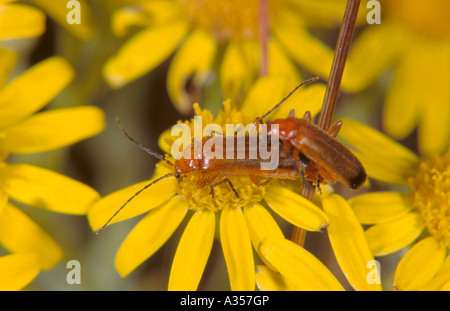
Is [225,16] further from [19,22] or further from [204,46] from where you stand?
[19,22]

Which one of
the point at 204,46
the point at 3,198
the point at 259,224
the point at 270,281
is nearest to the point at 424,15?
the point at 204,46

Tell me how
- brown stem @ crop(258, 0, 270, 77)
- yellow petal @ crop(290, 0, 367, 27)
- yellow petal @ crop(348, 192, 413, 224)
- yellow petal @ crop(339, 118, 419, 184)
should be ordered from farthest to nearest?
yellow petal @ crop(290, 0, 367, 27) → brown stem @ crop(258, 0, 270, 77) → yellow petal @ crop(339, 118, 419, 184) → yellow petal @ crop(348, 192, 413, 224)

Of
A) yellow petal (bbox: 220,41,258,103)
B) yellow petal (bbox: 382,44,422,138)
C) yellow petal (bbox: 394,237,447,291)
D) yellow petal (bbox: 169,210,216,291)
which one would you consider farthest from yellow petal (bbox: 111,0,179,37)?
yellow petal (bbox: 394,237,447,291)

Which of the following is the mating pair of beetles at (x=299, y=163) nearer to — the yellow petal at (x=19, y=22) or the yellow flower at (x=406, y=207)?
the yellow flower at (x=406, y=207)

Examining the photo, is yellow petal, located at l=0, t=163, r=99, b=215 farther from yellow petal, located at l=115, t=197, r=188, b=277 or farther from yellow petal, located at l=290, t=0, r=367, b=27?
yellow petal, located at l=290, t=0, r=367, b=27

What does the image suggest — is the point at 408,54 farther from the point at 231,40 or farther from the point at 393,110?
the point at 231,40

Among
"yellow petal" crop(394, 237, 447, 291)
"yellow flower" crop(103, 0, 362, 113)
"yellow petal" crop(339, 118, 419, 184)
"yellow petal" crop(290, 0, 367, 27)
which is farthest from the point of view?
"yellow petal" crop(290, 0, 367, 27)
